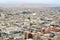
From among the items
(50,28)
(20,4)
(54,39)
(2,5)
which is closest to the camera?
(54,39)

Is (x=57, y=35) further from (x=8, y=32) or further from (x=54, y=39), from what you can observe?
(x=8, y=32)

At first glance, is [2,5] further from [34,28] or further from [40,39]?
[40,39]

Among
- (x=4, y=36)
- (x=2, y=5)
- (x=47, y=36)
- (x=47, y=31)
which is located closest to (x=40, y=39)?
(x=47, y=36)

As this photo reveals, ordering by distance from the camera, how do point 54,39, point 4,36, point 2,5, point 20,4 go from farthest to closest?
point 20,4 → point 2,5 → point 4,36 → point 54,39

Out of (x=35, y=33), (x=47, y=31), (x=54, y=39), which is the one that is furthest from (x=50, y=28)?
(x=54, y=39)

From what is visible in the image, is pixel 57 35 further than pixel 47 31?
No

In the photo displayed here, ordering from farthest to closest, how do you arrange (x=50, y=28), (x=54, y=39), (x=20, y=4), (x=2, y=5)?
(x=20, y=4) < (x=2, y=5) < (x=50, y=28) < (x=54, y=39)

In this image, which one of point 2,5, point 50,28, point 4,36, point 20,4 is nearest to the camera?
point 4,36

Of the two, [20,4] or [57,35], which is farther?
[20,4]
